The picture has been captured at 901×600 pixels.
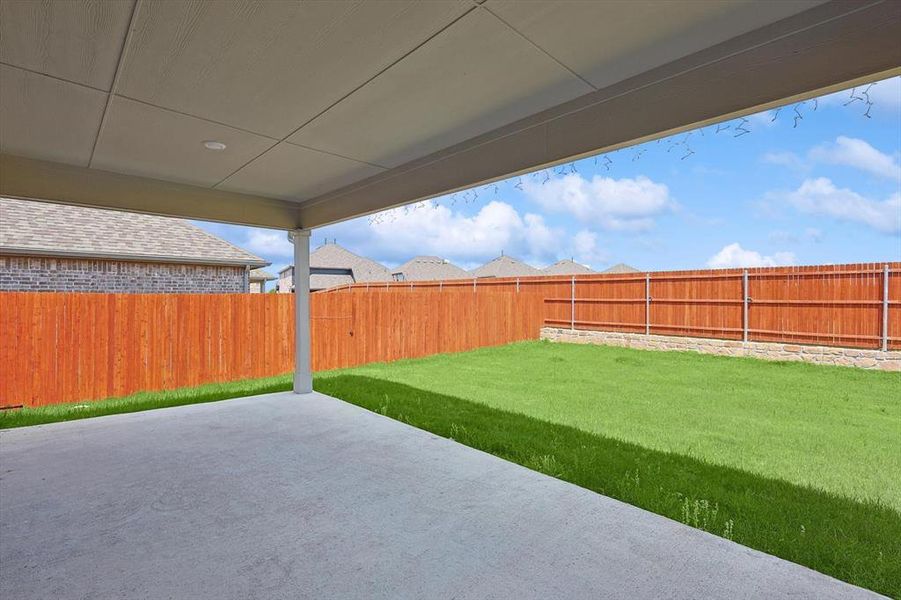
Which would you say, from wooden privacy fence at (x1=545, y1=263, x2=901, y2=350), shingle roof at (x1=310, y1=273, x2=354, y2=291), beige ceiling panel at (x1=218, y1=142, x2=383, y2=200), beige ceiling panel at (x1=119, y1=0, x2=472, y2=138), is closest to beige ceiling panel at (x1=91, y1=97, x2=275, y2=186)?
beige ceiling panel at (x1=218, y1=142, x2=383, y2=200)

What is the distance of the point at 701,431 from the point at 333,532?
3.79 metres

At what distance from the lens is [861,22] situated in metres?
1.55

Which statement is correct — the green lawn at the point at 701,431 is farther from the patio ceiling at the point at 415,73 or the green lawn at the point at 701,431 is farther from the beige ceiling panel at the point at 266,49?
the beige ceiling panel at the point at 266,49

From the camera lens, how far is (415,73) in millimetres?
2271

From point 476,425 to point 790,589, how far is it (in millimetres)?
2927

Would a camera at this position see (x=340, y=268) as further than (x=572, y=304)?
Yes

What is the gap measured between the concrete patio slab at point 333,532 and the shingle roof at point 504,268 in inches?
1306

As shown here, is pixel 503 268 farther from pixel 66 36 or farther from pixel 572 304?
pixel 66 36

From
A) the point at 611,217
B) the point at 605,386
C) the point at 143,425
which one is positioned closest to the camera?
the point at 143,425

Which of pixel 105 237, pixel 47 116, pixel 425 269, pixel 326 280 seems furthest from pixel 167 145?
pixel 425 269

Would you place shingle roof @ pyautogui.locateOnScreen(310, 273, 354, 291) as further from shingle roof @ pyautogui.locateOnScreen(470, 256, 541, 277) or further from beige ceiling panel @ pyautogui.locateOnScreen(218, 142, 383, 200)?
beige ceiling panel @ pyautogui.locateOnScreen(218, 142, 383, 200)

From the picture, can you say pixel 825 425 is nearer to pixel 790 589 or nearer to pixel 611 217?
pixel 790 589

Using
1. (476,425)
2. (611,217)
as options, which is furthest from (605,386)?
(611,217)

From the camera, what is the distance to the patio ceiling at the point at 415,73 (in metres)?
1.74
